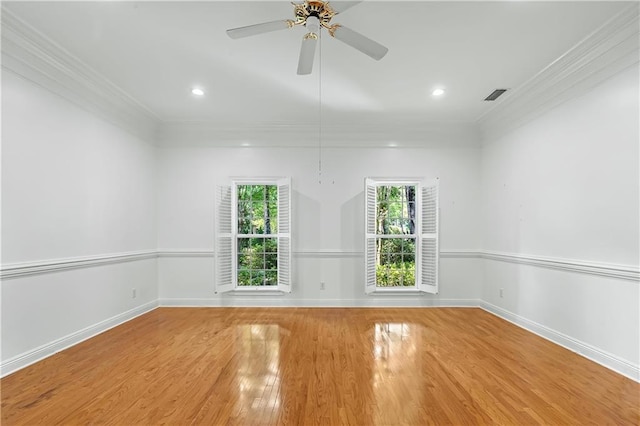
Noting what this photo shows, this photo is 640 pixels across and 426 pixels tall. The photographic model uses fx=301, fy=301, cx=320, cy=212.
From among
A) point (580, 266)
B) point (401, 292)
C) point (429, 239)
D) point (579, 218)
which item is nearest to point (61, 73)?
point (429, 239)

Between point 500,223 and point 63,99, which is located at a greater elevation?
point 63,99

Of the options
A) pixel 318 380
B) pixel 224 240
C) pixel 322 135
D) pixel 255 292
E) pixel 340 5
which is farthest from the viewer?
pixel 322 135

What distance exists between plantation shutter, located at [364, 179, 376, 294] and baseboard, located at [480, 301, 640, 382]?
1783 millimetres

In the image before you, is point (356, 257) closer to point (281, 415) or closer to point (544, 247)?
point (544, 247)

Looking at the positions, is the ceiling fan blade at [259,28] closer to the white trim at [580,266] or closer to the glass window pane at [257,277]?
the white trim at [580,266]

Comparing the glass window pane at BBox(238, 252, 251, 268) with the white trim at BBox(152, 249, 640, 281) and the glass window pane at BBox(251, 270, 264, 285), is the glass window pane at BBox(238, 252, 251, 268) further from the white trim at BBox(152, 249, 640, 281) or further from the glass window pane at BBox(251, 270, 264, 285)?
the white trim at BBox(152, 249, 640, 281)

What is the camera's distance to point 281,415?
1.93 metres

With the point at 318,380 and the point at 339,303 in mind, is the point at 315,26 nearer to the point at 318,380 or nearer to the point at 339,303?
the point at 318,380

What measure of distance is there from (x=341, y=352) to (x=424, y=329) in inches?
49.3

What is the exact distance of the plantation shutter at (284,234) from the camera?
4434 millimetres

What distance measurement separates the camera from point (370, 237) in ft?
14.6

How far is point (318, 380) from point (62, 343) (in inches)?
102

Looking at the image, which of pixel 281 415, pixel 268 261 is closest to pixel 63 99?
pixel 268 261

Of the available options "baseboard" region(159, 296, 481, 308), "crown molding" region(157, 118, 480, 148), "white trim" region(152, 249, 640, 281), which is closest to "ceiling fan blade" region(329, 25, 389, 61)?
"crown molding" region(157, 118, 480, 148)
